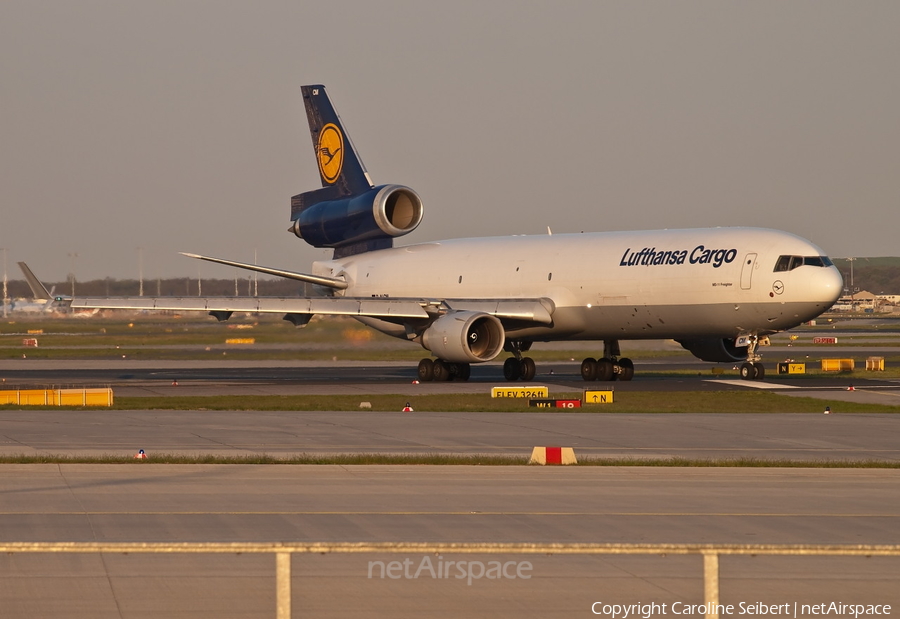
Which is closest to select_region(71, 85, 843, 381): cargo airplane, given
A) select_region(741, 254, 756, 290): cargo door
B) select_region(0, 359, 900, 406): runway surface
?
select_region(741, 254, 756, 290): cargo door

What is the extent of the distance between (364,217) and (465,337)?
33.0ft

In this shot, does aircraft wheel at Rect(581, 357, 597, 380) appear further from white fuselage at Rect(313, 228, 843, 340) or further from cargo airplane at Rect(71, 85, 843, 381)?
white fuselage at Rect(313, 228, 843, 340)

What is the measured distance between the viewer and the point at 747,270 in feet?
118

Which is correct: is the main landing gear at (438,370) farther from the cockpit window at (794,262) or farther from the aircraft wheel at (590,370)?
the cockpit window at (794,262)

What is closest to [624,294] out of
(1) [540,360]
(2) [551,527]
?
(1) [540,360]

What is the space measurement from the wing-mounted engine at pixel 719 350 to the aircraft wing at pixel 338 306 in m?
5.48

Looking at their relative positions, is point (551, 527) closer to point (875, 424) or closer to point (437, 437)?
point (437, 437)

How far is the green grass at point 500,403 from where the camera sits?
2933 centimetres

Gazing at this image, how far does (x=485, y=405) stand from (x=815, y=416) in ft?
27.2

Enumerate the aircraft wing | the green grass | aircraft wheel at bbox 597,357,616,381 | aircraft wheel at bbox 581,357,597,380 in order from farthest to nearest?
aircraft wheel at bbox 581,357,597,380 < aircraft wheel at bbox 597,357,616,381 < the aircraft wing < the green grass

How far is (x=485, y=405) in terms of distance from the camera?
3078cm

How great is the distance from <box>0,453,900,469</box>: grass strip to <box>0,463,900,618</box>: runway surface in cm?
56

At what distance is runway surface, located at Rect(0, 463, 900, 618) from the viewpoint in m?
8.89

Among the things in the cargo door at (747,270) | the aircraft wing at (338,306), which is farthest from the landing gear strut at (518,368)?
the cargo door at (747,270)
